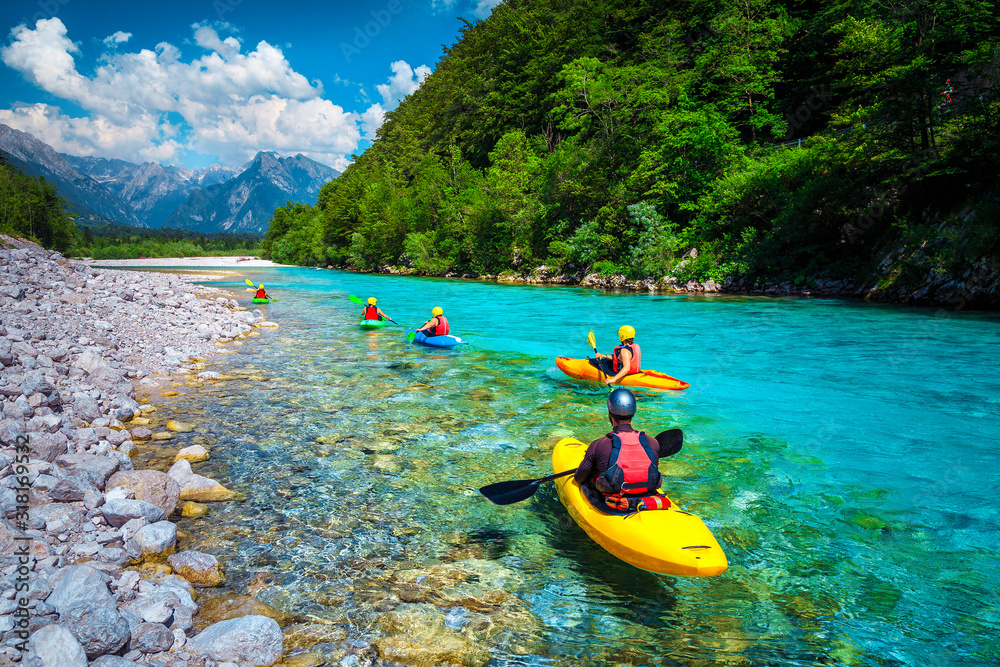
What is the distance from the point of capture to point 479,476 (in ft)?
18.0

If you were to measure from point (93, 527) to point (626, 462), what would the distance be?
14.0 ft

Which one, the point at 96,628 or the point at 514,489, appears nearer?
the point at 96,628

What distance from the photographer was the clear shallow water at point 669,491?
10.7ft

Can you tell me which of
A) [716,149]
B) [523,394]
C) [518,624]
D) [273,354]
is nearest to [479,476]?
[518,624]

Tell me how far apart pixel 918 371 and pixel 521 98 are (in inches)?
1816

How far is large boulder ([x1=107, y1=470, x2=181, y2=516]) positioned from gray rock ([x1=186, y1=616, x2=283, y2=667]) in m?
1.85

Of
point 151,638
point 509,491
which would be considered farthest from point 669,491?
point 151,638

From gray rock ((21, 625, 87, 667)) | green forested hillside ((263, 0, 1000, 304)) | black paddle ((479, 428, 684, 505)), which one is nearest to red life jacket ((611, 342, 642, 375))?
black paddle ((479, 428, 684, 505))

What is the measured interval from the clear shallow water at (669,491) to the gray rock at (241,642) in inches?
16.3

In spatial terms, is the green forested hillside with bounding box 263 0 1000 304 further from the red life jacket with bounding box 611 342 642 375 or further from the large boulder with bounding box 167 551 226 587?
the large boulder with bounding box 167 551 226 587

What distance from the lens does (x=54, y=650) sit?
2.33 metres

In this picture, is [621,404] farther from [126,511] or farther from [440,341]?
[440,341]

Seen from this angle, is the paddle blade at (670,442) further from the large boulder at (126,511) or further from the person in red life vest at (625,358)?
the large boulder at (126,511)

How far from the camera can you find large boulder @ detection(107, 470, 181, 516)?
166 inches
